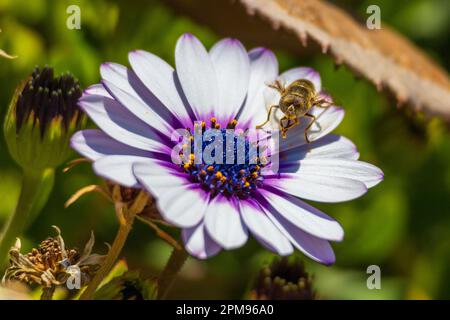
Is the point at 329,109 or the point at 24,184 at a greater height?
the point at 329,109

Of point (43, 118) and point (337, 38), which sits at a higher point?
point (337, 38)

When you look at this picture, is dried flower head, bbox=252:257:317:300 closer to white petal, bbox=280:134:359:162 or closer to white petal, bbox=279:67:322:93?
white petal, bbox=280:134:359:162

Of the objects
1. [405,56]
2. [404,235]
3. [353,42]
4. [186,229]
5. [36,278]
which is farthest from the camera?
[404,235]

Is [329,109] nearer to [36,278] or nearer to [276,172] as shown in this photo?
[276,172]

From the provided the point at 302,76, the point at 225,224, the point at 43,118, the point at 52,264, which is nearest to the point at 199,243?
the point at 225,224

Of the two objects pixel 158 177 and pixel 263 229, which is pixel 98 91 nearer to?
pixel 158 177
